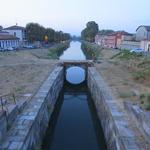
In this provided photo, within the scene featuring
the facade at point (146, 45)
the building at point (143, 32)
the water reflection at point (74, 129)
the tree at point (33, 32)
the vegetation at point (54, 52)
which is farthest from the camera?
the building at point (143, 32)

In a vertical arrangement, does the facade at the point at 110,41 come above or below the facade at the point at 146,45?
above

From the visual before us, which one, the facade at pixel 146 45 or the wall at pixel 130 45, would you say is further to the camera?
the wall at pixel 130 45

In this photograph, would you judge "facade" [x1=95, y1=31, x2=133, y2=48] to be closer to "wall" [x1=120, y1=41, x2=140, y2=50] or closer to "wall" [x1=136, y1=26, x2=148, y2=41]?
"wall" [x1=136, y1=26, x2=148, y2=41]

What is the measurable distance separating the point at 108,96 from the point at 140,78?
693 cm

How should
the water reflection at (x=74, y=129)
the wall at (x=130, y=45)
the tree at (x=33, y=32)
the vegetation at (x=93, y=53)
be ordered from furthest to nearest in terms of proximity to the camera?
the tree at (x=33, y=32)
the wall at (x=130, y=45)
the vegetation at (x=93, y=53)
the water reflection at (x=74, y=129)

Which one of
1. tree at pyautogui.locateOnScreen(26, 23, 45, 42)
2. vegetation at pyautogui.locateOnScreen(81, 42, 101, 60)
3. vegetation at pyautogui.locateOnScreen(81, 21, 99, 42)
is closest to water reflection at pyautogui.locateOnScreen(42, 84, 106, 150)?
vegetation at pyautogui.locateOnScreen(81, 42, 101, 60)

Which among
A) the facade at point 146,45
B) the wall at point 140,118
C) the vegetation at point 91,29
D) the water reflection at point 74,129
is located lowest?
the water reflection at point 74,129

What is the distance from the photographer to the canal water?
42.9 ft

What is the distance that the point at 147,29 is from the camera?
68.1 metres

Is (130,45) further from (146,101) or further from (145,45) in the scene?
(146,101)

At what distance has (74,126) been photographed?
15578 millimetres

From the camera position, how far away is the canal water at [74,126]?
13.1 m

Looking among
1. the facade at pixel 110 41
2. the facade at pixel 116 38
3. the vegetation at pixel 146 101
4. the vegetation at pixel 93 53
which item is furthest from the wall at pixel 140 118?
the facade at pixel 110 41

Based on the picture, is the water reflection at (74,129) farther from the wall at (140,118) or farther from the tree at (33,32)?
the tree at (33,32)
